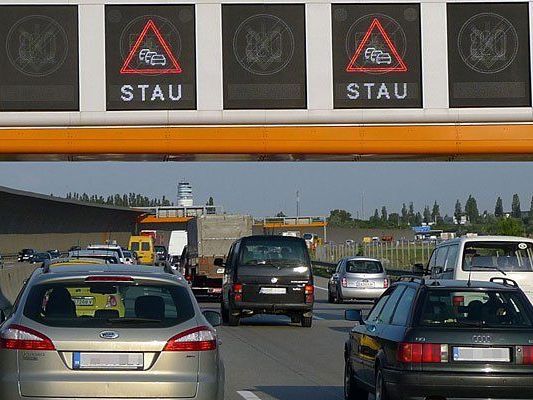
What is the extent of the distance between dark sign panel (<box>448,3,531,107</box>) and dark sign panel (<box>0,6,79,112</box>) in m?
6.71

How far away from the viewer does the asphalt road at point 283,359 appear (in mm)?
15241

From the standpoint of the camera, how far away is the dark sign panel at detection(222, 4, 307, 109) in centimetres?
2233

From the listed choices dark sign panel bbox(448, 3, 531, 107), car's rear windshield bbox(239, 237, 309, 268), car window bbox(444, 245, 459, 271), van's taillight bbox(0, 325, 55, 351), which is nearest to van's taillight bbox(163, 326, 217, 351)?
van's taillight bbox(0, 325, 55, 351)

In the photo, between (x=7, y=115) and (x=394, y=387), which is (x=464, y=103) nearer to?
(x=7, y=115)

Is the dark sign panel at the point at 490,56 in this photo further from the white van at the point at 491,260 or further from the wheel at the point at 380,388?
the wheel at the point at 380,388

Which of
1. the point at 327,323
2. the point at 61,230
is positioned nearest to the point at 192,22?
the point at 327,323

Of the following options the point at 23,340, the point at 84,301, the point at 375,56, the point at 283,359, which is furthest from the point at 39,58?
the point at 23,340

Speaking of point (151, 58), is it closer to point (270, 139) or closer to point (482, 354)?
point (270, 139)

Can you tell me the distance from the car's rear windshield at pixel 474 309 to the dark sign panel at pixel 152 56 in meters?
11.3

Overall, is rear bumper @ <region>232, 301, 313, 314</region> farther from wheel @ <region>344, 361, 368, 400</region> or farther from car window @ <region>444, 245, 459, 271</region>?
wheel @ <region>344, 361, 368, 400</region>

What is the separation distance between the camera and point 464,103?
897 inches

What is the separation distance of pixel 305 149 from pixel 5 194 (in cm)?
6864

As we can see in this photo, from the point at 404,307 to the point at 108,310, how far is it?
10.2 feet

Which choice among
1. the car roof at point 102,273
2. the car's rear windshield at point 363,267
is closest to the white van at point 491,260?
the car roof at point 102,273
